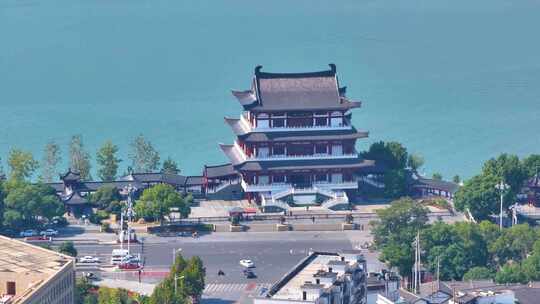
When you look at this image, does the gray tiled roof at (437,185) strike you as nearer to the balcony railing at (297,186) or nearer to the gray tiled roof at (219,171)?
the balcony railing at (297,186)

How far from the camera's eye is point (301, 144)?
383 feet

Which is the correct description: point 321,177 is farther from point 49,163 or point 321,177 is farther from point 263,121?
point 49,163

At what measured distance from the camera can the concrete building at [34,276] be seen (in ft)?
267

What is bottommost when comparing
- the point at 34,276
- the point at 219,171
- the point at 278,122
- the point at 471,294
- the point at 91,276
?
the point at 471,294

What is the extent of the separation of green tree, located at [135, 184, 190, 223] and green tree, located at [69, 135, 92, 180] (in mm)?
12330

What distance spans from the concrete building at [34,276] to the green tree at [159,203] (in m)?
19.1

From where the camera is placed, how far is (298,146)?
117 metres

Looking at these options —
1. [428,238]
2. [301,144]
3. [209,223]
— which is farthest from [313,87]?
[428,238]

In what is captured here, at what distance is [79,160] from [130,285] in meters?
27.1

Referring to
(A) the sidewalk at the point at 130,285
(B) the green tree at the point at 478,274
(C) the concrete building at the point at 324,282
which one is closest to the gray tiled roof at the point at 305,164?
(A) the sidewalk at the point at 130,285

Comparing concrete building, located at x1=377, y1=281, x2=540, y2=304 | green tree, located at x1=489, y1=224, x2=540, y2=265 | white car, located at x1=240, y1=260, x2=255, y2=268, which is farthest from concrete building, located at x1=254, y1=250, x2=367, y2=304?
green tree, located at x1=489, y1=224, x2=540, y2=265

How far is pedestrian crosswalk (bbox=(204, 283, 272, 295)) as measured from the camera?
9725 cm

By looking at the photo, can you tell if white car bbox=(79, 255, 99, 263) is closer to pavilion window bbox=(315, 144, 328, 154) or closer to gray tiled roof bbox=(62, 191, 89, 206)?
gray tiled roof bbox=(62, 191, 89, 206)

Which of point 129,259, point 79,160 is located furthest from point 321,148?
point 129,259
